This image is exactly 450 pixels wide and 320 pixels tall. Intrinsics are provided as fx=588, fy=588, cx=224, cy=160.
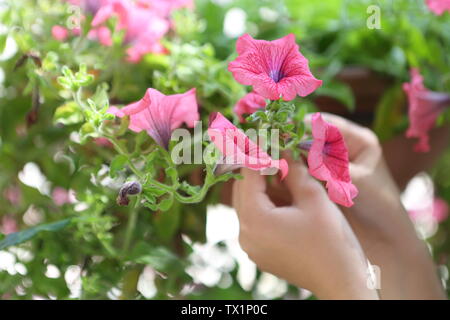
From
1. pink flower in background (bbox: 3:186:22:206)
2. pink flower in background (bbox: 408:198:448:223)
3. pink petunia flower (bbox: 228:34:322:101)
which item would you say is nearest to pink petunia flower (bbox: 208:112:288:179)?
pink petunia flower (bbox: 228:34:322:101)

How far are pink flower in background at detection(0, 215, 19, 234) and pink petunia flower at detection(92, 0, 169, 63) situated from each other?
233mm

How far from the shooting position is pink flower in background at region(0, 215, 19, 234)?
64 centimetres

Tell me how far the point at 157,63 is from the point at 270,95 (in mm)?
→ 247

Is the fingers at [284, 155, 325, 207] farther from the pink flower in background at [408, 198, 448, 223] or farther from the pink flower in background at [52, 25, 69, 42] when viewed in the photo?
the pink flower in background at [408, 198, 448, 223]

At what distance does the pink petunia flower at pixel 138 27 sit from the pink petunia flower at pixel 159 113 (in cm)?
16

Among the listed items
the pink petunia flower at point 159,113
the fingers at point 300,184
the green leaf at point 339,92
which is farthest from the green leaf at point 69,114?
the green leaf at point 339,92

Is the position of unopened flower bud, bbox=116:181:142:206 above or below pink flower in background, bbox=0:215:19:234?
below

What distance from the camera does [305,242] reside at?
40cm

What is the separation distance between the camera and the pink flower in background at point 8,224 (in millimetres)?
645

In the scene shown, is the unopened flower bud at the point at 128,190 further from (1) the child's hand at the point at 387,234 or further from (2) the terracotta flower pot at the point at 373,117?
(2) the terracotta flower pot at the point at 373,117

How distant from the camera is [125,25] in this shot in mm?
533

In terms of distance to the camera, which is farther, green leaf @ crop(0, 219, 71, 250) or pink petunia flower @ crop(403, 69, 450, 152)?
pink petunia flower @ crop(403, 69, 450, 152)

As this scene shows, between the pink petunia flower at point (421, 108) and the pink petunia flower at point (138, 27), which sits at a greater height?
the pink petunia flower at point (138, 27)
